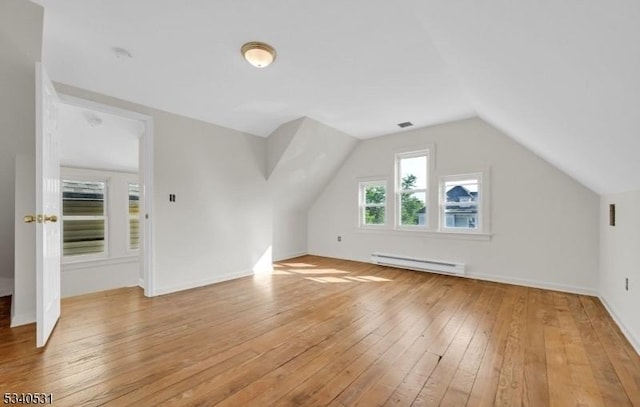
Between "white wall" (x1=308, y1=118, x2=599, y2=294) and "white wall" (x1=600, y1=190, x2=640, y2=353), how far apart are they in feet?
0.79

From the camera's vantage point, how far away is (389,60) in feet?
7.61

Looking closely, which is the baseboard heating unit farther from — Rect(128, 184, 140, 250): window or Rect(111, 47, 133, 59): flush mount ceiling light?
Rect(128, 184, 140, 250): window

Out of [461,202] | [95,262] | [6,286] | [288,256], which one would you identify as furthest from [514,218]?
[95,262]

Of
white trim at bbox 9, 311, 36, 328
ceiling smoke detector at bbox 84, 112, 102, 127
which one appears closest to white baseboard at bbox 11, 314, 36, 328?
white trim at bbox 9, 311, 36, 328

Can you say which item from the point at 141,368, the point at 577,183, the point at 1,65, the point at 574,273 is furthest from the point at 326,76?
the point at 574,273

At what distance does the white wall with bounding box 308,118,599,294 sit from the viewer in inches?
121

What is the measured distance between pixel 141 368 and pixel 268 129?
323cm

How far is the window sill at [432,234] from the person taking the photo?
12.1ft

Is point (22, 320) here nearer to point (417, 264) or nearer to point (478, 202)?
point (417, 264)

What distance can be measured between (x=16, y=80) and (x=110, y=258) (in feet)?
12.4

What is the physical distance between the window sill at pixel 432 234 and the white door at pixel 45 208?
4127mm

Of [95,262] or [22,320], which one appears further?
[95,262]

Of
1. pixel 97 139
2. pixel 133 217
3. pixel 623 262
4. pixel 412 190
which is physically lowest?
pixel 623 262

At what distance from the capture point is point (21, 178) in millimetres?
2246
